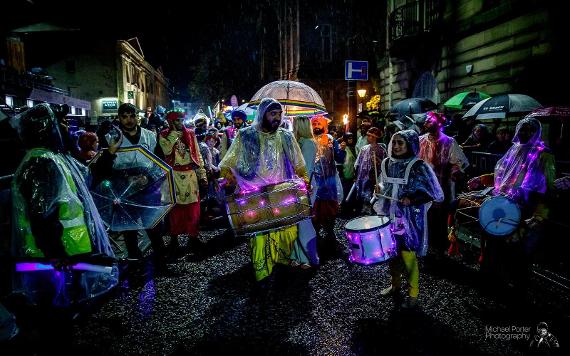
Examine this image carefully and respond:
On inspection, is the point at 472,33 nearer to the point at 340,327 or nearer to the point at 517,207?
the point at 517,207

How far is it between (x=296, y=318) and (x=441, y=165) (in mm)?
3995

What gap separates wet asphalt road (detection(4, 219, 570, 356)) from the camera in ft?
11.3

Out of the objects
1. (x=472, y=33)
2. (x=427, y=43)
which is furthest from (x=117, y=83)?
(x=472, y=33)

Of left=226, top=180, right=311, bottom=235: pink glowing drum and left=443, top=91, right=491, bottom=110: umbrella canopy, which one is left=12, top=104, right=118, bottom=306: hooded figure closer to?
left=226, top=180, right=311, bottom=235: pink glowing drum

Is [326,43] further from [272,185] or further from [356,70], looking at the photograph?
[272,185]

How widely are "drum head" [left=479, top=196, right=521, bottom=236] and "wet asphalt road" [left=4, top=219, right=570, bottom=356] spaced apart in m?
0.78

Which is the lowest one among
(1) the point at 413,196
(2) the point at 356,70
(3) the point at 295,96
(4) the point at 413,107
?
(1) the point at 413,196

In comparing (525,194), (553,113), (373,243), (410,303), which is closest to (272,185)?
(373,243)

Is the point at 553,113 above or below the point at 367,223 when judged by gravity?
above

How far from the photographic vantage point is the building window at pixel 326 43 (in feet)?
120

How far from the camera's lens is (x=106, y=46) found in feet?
128

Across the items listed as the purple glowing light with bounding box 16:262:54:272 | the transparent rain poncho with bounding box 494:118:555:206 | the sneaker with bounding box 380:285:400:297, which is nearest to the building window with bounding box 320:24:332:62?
the transparent rain poncho with bounding box 494:118:555:206

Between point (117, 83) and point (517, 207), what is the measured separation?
41.4 metres

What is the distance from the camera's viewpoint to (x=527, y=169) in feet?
15.2
